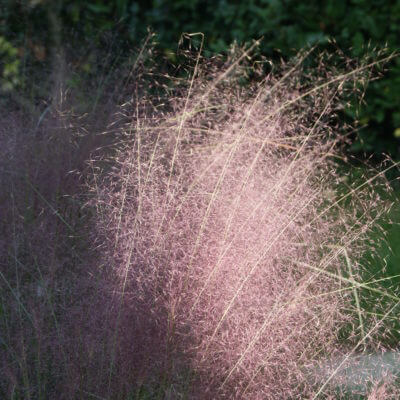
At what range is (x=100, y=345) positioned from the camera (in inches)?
76.5

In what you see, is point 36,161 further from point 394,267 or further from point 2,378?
point 394,267

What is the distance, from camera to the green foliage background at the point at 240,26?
440 cm

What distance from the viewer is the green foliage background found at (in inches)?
173

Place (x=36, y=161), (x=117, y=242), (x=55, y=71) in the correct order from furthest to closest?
(x=55, y=71), (x=36, y=161), (x=117, y=242)

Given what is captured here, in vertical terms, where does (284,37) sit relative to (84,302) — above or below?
below

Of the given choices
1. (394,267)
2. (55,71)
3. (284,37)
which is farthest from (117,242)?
(284,37)

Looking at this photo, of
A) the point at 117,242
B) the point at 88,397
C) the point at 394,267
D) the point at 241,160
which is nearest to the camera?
the point at 88,397

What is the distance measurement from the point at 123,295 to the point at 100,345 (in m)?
0.15

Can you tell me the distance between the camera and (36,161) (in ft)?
9.37

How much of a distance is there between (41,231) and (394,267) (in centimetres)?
150

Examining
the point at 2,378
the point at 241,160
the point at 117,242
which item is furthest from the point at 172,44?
the point at 2,378

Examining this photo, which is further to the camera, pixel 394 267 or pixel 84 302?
pixel 394 267

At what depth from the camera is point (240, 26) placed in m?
4.54

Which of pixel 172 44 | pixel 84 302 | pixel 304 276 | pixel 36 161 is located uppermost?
pixel 304 276
